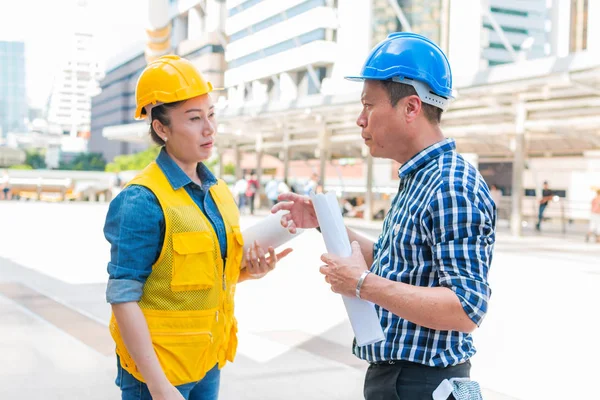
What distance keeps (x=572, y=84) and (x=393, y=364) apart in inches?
604

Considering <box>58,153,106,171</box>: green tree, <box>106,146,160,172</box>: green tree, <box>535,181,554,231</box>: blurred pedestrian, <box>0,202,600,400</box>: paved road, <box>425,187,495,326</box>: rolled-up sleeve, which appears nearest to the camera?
<box>425,187,495,326</box>: rolled-up sleeve

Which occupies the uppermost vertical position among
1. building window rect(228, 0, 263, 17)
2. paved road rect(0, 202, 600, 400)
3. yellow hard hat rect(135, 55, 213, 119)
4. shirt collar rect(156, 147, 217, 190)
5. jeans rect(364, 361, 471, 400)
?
building window rect(228, 0, 263, 17)

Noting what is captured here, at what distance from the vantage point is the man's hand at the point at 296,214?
2217mm

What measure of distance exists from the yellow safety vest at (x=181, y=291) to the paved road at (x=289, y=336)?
243 centimetres

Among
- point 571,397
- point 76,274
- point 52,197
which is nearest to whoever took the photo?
point 571,397

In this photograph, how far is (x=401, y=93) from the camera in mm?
1814

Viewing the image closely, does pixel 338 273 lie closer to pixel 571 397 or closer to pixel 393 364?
pixel 393 364

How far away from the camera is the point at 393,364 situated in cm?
179

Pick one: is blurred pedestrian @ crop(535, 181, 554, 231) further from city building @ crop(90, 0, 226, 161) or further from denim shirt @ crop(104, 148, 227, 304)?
city building @ crop(90, 0, 226, 161)

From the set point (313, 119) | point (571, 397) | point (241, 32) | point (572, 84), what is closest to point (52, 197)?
point (313, 119)

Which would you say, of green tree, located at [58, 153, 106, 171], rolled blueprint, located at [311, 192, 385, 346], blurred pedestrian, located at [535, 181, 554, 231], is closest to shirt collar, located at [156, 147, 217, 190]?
rolled blueprint, located at [311, 192, 385, 346]

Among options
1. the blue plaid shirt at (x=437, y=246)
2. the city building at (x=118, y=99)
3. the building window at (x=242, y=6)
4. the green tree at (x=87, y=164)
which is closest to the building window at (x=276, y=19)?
the building window at (x=242, y=6)

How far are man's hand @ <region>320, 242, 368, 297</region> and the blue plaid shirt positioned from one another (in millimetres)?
101

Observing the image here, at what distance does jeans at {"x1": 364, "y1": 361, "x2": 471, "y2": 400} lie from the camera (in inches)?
68.5
